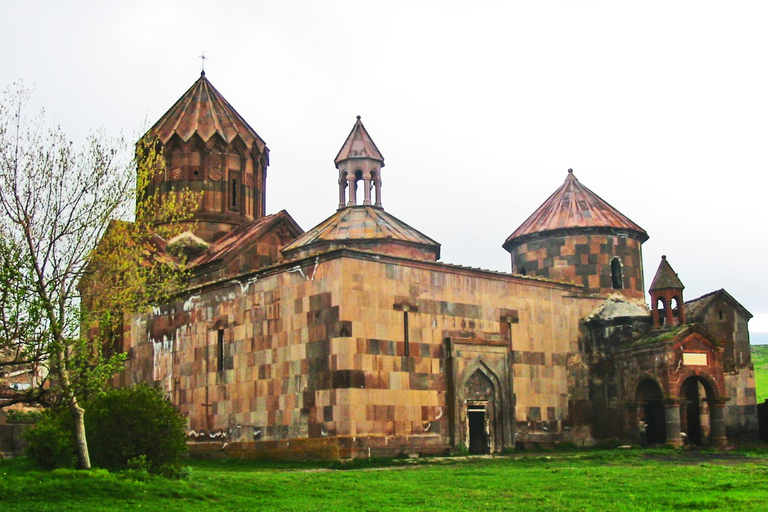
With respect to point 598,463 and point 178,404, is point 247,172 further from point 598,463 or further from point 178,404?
point 598,463

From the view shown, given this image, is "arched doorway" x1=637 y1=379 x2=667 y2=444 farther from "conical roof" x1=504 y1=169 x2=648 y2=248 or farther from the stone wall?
"conical roof" x1=504 y1=169 x2=648 y2=248

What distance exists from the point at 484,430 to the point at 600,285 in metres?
6.03

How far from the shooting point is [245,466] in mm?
16734

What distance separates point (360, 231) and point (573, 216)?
20.7ft

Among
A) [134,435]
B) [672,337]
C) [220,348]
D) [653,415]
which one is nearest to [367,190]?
[220,348]

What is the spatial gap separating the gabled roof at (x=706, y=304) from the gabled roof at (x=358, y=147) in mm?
8982

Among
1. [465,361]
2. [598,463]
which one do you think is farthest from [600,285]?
[598,463]

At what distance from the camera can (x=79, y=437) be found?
450 inches

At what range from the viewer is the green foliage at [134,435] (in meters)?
12.1

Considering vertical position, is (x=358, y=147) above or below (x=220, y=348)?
above

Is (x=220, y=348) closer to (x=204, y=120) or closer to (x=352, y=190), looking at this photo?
(x=352, y=190)

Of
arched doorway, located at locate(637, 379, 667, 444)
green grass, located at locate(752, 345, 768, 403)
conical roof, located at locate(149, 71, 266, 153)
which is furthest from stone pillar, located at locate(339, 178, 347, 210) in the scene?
green grass, located at locate(752, 345, 768, 403)

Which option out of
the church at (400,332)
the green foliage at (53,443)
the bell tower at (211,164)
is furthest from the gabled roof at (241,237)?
the green foliage at (53,443)

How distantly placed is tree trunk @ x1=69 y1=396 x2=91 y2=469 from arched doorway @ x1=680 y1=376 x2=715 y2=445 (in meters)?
13.8
